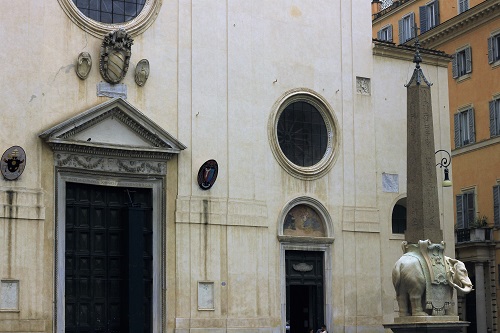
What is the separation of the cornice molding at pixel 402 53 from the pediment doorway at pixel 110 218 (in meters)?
7.63

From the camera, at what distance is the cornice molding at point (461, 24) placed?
40.0 m

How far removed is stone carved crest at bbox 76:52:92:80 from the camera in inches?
1013

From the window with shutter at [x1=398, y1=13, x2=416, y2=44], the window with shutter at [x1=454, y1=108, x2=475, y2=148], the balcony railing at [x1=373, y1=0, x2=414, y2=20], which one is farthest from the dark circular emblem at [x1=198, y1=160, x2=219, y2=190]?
the balcony railing at [x1=373, y1=0, x2=414, y2=20]

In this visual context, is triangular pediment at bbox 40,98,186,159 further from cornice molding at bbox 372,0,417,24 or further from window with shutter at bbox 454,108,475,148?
cornice molding at bbox 372,0,417,24

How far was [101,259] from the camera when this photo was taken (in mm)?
25984

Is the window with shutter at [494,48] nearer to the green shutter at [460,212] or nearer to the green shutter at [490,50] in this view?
the green shutter at [490,50]

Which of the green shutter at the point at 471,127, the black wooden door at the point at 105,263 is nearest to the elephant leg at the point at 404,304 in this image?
the black wooden door at the point at 105,263

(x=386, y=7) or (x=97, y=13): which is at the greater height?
(x=386, y=7)

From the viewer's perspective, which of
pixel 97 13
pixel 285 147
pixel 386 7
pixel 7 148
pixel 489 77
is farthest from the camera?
pixel 386 7

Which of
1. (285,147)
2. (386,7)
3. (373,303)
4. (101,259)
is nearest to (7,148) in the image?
(101,259)

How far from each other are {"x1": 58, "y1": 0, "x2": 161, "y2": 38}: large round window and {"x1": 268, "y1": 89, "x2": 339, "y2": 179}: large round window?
4400 mm

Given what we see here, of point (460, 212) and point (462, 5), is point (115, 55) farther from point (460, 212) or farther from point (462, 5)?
point (462, 5)

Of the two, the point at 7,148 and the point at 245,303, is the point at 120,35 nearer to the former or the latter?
the point at 7,148

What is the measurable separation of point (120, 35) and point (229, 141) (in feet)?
13.6
